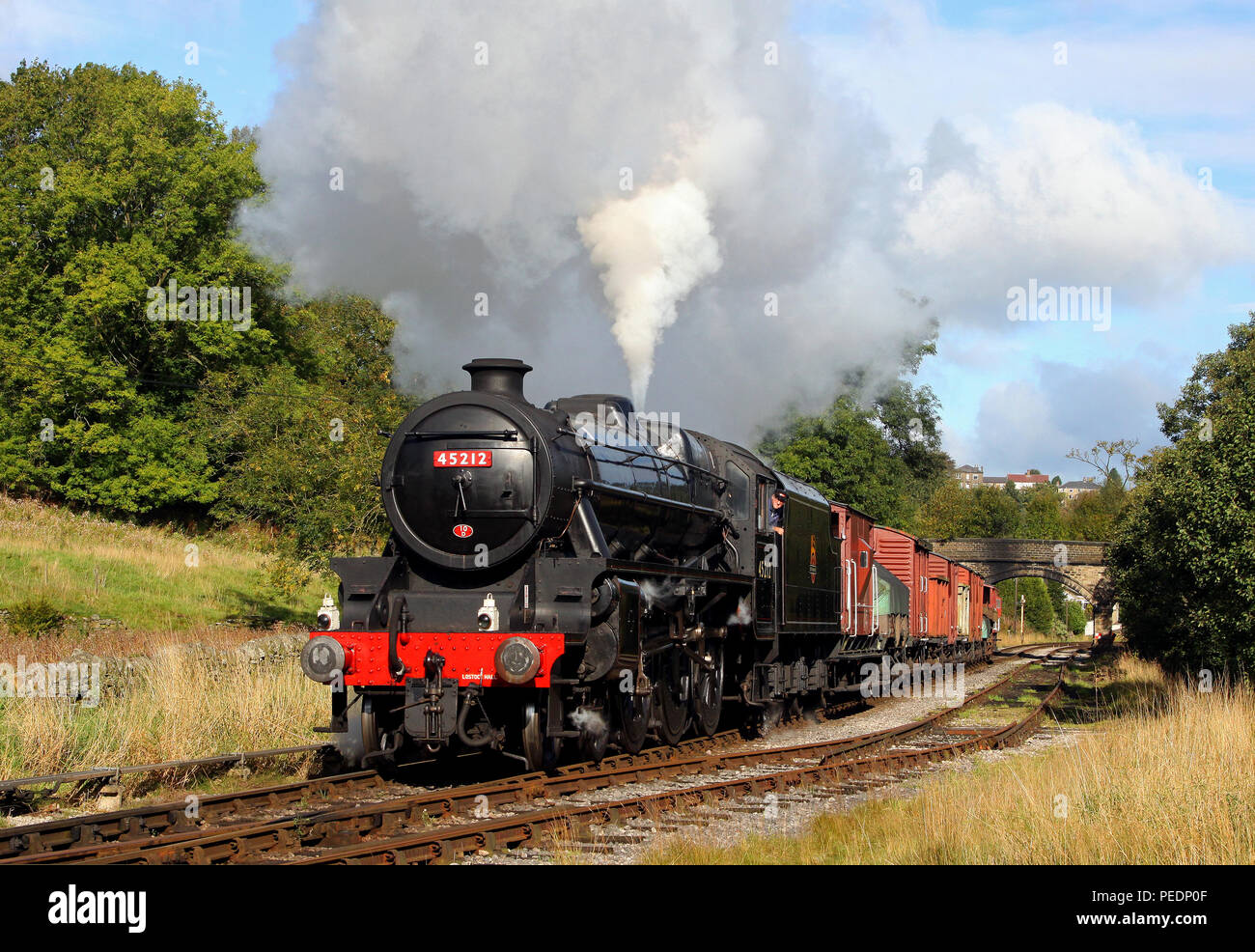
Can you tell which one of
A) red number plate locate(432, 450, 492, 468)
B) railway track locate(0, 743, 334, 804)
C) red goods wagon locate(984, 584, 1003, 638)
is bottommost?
red goods wagon locate(984, 584, 1003, 638)

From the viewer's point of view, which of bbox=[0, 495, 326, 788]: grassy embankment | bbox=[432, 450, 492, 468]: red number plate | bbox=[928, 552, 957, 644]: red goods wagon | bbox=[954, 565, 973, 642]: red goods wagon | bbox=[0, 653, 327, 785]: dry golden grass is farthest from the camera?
bbox=[954, 565, 973, 642]: red goods wagon

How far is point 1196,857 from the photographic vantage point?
5.99 metres

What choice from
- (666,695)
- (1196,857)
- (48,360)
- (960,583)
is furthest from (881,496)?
(1196,857)

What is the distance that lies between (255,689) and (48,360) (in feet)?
81.0

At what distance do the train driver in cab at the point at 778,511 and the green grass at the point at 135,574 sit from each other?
8488 millimetres

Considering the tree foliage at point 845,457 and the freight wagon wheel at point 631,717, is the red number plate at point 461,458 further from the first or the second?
the tree foliage at point 845,457

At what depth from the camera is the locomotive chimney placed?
10.3 meters

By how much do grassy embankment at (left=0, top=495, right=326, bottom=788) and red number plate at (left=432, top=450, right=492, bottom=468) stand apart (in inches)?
136

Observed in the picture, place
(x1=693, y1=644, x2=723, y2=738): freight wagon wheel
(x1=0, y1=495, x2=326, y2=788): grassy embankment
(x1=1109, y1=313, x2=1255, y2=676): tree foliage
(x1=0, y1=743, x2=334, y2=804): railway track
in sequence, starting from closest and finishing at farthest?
(x1=0, y1=743, x2=334, y2=804): railway track
(x1=0, y1=495, x2=326, y2=788): grassy embankment
(x1=693, y1=644, x2=723, y2=738): freight wagon wheel
(x1=1109, y1=313, x2=1255, y2=676): tree foliage

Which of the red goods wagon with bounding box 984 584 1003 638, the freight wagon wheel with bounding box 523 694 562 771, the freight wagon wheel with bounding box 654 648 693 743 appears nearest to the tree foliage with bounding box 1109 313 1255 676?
the freight wagon wheel with bounding box 654 648 693 743

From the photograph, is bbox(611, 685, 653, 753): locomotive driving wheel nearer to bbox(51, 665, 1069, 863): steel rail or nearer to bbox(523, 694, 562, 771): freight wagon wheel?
bbox(51, 665, 1069, 863): steel rail

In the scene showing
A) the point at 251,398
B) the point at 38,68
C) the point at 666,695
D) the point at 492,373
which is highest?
the point at 38,68

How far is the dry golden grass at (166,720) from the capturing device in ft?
30.4
